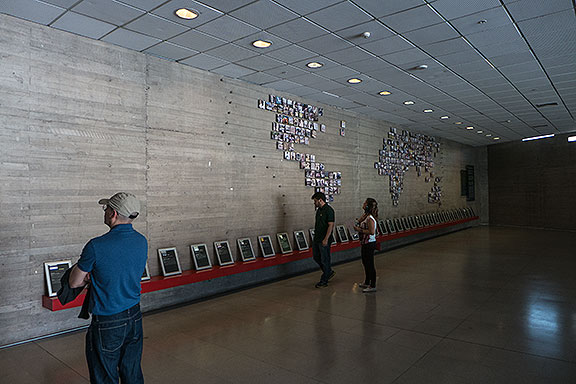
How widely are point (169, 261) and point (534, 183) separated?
58.3 ft

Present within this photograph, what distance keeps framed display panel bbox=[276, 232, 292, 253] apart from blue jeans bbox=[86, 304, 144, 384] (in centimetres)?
533

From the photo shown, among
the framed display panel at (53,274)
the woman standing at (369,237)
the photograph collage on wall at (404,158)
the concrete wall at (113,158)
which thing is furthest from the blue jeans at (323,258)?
the photograph collage on wall at (404,158)

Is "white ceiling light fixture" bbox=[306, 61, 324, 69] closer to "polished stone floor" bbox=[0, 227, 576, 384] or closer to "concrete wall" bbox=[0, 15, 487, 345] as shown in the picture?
"concrete wall" bbox=[0, 15, 487, 345]

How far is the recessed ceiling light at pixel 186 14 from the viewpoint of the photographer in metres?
4.36

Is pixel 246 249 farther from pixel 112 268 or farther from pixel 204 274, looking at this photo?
pixel 112 268

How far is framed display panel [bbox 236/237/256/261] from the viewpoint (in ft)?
23.0

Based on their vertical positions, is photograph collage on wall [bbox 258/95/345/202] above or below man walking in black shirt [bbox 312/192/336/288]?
above

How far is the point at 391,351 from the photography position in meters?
4.05

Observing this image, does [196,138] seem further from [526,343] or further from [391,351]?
[526,343]

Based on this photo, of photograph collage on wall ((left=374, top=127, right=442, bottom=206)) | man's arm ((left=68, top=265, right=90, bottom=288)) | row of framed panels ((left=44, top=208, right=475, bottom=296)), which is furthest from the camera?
photograph collage on wall ((left=374, top=127, right=442, bottom=206))

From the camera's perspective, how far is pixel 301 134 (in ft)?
28.0

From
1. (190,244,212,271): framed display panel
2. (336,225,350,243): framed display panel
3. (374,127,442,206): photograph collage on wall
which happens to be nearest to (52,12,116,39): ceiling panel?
(190,244,212,271): framed display panel

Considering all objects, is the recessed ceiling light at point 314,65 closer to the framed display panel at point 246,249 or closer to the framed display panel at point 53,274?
the framed display panel at point 246,249

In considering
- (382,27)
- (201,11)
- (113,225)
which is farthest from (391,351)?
(201,11)
